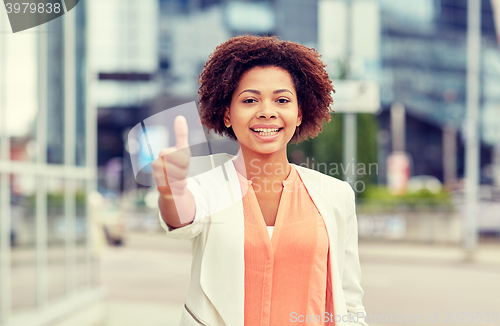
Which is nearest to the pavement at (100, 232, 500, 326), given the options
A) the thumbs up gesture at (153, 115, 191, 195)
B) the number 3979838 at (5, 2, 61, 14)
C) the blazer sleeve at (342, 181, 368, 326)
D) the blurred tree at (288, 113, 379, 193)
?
the blurred tree at (288, 113, 379, 193)

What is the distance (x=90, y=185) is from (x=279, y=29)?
2799 centimetres

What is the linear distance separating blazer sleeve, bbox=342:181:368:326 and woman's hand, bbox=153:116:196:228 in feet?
1.97

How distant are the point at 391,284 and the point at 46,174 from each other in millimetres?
6150

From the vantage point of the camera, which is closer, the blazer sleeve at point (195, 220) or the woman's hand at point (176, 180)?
the woman's hand at point (176, 180)

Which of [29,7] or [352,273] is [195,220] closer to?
[352,273]

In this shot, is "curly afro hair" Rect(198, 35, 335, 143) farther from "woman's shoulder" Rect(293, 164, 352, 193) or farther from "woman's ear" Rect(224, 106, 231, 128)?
"woman's shoulder" Rect(293, 164, 352, 193)

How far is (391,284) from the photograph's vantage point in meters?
9.30

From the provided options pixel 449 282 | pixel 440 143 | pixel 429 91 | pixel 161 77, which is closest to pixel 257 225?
pixel 449 282

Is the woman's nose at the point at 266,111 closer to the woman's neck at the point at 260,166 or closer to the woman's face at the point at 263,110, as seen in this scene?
the woman's face at the point at 263,110

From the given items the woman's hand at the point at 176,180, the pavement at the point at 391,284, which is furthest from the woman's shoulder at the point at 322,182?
the pavement at the point at 391,284

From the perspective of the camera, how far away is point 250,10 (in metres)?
34.0

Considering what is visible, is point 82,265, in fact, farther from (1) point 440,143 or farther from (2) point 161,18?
(1) point 440,143

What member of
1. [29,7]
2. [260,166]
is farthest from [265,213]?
[29,7]

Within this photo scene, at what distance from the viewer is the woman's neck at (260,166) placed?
181cm
